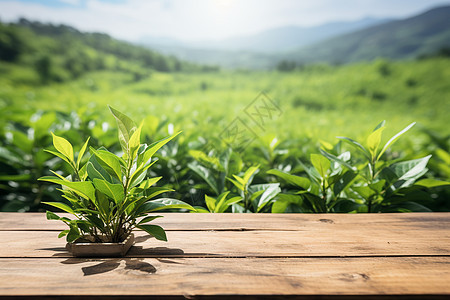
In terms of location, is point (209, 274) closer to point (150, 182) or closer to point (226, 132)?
point (150, 182)

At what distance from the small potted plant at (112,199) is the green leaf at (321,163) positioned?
0.34 m

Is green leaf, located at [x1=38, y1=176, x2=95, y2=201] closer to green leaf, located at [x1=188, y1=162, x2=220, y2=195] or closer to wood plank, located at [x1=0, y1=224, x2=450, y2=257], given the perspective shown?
wood plank, located at [x1=0, y1=224, x2=450, y2=257]

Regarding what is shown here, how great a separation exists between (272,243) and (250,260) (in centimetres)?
8

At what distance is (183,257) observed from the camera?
51 cm

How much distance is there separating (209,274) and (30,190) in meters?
0.84

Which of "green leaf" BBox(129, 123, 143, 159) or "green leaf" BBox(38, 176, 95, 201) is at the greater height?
"green leaf" BBox(129, 123, 143, 159)

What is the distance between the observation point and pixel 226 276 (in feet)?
1.45

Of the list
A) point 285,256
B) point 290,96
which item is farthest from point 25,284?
point 290,96

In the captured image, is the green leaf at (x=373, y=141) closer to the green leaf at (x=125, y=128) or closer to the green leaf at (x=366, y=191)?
the green leaf at (x=366, y=191)

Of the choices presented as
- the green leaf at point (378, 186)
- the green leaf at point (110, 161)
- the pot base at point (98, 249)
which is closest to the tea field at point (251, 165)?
the green leaf at point (378, 186)

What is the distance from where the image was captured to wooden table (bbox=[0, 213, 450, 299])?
0.41m

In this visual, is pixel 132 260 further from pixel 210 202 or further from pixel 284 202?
pixel 284 202

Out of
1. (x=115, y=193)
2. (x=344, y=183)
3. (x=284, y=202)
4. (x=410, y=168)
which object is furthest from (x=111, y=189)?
(x=410, y=168)

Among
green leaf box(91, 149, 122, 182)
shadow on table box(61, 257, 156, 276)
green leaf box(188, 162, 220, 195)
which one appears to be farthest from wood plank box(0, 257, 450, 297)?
green leaf box(188, 162, 220, 195)
